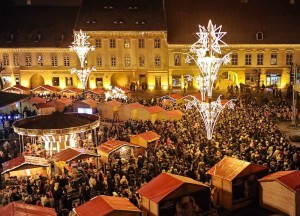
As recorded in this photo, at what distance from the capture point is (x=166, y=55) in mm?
55719

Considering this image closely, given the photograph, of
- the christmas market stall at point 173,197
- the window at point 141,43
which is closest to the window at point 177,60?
the window at point 141,43

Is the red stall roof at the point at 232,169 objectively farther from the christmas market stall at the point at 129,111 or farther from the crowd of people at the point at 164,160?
the christmas market stall at the point at 129,111

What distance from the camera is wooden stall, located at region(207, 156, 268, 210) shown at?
17484mm

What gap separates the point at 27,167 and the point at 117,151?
5.12 meters

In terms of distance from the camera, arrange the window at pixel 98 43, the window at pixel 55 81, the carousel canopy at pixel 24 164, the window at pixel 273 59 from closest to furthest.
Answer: the carousel canopy at pixel 24 164 → the window at pixel 273 59 → the window at pixel 98 43 → the window at pixel 55 81

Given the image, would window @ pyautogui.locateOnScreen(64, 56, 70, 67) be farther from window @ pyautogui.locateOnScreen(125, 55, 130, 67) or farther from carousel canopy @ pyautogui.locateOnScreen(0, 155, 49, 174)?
carousel canopy @ pyautogui.locateOnScreen(0, 155, 49, 174)

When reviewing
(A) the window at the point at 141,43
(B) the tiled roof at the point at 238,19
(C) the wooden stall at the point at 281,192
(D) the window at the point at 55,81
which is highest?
(B) the tiled roof at the point at 238,19

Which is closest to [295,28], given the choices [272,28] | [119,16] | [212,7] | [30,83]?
[272,28]

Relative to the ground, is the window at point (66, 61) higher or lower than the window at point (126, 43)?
lower

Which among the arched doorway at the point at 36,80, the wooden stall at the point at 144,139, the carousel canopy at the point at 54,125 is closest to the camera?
the wooden stall at the point at 144,139

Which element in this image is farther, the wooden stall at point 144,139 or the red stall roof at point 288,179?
the wooden stall at point 144,139

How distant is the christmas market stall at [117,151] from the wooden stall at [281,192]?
815cm

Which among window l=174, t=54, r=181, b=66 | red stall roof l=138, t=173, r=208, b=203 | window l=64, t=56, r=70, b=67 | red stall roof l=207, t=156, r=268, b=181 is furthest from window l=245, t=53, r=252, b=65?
red stall roof l=138, t=173, r=208, b=203

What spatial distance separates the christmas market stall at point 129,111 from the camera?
34.1 metres
